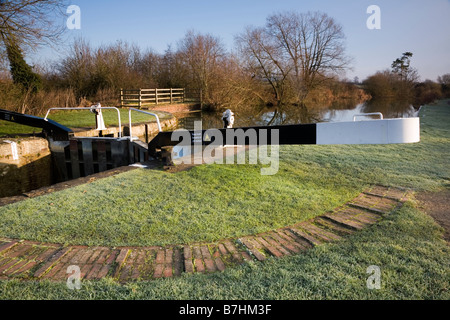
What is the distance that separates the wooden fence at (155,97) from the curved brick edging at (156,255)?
2082cm

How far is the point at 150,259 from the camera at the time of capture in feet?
8.31

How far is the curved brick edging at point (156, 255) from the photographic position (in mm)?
2348

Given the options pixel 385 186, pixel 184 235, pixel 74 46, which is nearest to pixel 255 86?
pixel 74 46

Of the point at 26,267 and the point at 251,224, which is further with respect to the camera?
the point at 251,224

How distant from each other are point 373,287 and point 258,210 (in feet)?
5.34

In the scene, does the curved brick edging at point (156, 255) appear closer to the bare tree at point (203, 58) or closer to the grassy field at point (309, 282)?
the grassy field at point (309, 282)

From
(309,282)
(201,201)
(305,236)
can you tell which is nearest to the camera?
(309,282)

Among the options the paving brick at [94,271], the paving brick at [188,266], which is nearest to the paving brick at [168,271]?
the paving brick at [188,266]

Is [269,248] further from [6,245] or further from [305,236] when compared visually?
[6,245]

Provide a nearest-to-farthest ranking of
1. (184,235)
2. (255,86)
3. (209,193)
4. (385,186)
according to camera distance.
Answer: (184,235), (209,193), (385,186), (255,86)

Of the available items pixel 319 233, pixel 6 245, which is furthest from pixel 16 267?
pixel 319 233

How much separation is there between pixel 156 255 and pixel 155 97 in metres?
23.4

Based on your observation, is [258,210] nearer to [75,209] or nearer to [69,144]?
[75,209]

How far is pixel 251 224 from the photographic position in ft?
10.4
